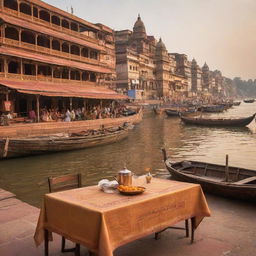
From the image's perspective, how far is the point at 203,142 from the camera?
25.6 metres

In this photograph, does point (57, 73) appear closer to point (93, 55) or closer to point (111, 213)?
point (93, 55)

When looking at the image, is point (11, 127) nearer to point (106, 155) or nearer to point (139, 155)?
point (106, 155)

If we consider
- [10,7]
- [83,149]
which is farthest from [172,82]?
[83,149]

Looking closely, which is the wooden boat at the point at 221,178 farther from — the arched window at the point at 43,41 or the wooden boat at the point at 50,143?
the arched window at the point at 43,41

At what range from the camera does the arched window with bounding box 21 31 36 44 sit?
2927 cm

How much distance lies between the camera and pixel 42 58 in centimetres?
2761

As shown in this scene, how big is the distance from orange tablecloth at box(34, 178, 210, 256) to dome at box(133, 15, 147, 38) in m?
74.3

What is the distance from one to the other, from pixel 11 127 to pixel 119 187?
16.4 metres

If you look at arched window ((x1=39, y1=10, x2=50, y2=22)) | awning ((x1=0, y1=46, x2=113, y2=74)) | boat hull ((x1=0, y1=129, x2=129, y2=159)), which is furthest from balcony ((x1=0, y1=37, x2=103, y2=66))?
boat hull ((x1=0, y1=129, x2=129, y2=159))

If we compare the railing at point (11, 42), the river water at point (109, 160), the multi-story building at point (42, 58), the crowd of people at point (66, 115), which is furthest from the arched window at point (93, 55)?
the river water at point (109, 160)

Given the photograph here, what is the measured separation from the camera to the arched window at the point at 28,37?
29273 millimetres

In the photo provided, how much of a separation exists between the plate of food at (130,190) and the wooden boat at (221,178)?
4.64m

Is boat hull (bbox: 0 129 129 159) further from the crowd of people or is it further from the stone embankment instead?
the stone embankment

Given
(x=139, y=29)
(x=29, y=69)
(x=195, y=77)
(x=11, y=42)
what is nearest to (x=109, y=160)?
(x=11, y=42)
